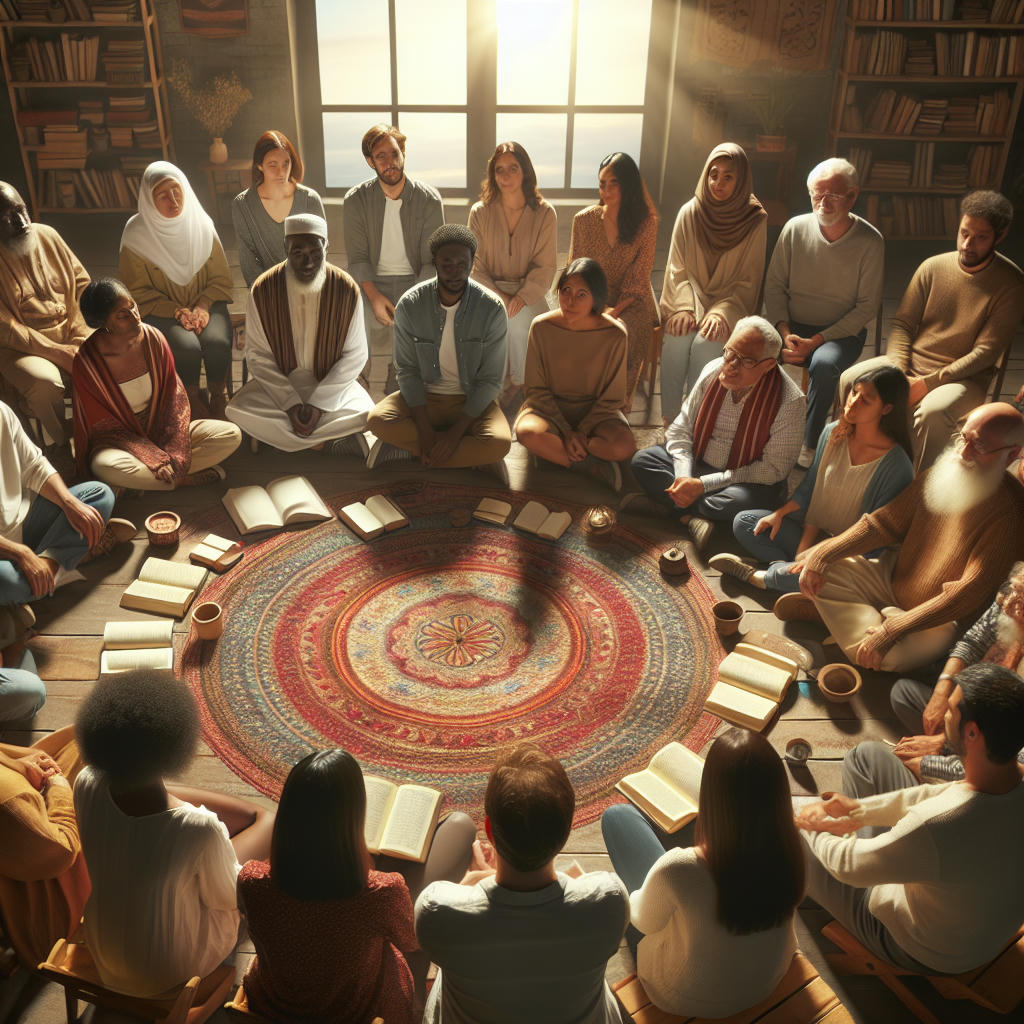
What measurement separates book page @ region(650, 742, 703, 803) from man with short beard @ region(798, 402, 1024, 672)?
0.86 meters

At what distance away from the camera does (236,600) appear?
4410 mm

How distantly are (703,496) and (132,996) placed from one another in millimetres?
3164

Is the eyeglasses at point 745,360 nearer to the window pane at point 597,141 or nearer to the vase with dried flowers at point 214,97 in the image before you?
the window pane at point 597,141

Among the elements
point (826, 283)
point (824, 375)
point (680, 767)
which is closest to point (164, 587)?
point (680, 767)

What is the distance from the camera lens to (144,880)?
2.48m

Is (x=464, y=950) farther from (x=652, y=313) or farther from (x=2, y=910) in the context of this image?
(x=652, y=313)

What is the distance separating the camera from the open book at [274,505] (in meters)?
4.82

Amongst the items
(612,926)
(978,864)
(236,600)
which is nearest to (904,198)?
(236,600)

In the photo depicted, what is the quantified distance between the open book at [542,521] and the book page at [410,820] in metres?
1.68

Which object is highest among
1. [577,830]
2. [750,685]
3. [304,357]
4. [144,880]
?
[304,357]

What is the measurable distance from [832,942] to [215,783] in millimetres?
2025

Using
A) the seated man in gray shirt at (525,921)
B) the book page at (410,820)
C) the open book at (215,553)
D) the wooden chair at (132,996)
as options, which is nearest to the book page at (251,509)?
the open book at (215,553)

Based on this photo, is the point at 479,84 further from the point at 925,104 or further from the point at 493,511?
the point at 493,511

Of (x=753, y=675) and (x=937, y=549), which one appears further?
(x=753, y=675)
